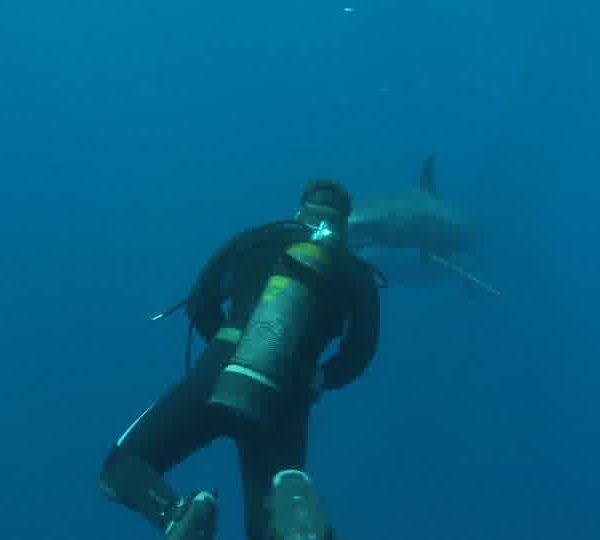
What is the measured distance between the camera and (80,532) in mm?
16219

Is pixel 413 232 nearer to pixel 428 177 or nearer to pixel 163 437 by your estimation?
pixel 428 177

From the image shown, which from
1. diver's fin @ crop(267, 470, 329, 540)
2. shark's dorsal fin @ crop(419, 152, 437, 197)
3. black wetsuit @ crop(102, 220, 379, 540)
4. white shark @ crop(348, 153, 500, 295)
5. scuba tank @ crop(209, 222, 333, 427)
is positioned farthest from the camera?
shark's dorsal fin @ crop(419, 152, 437, 197)

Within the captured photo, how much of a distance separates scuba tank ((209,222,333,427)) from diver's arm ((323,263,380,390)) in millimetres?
606

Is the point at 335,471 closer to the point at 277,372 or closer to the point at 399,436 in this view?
the point at 399,436

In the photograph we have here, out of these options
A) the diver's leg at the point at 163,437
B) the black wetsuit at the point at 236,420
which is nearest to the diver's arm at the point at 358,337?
the black wetsuit at the point at 236,420

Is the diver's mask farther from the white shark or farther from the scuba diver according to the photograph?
the white shark

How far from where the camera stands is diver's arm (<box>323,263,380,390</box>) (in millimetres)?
5012

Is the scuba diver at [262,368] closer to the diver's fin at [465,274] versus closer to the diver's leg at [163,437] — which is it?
the diver's leg at [163,437]

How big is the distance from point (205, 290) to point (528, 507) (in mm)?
16757

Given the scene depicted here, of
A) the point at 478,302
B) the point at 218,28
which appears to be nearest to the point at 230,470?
the point at 478,302

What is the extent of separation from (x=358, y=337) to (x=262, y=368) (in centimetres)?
137

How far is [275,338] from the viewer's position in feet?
13.5

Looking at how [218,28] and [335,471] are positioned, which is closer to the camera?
[335,471]

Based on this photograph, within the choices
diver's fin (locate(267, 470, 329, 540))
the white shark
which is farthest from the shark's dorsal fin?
diver's fin (locate(267, 470, 329, 540))
